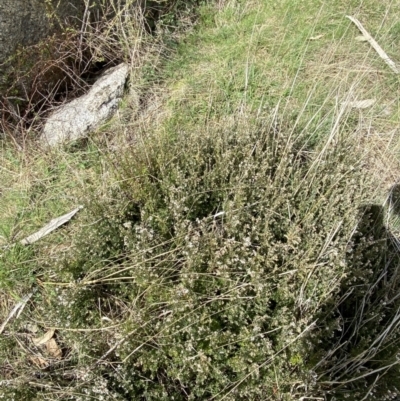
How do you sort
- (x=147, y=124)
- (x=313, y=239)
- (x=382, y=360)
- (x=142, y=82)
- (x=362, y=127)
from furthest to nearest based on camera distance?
(x=142, y=82)
(x=147, y=124)
(x=362, y=127)
(x=313, y=239)
(x=382, y=360)

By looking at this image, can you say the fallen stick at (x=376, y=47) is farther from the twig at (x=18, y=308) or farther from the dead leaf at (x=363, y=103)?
the twig at (x=18, y=308)

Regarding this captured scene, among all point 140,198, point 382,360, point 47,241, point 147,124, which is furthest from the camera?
point 147,124

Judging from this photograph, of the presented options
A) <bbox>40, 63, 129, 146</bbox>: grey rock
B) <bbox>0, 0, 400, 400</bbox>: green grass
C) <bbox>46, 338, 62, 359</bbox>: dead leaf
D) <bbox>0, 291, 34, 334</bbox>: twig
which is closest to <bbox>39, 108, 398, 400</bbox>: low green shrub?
<bbox>0, 0, 400, 400</bbox>: green grass

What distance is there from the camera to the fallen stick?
12.0 feet

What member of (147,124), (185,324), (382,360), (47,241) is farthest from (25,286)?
(382,360)

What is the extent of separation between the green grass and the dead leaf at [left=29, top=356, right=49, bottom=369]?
0.06 ft

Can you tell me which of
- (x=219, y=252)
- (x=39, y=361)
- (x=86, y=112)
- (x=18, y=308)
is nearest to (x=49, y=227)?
(x=18, y=308)

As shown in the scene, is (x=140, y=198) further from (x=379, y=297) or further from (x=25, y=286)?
(x=379, y=297)

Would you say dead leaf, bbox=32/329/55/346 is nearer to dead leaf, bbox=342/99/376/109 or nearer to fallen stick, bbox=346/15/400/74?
dead leaf, bbox=342/99/376/109

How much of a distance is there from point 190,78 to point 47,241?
5.99ft

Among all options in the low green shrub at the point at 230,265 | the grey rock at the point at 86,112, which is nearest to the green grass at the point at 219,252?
the low green shrub at the point at 230,265

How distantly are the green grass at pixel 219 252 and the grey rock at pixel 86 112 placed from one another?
161mm

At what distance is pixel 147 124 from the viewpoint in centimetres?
357

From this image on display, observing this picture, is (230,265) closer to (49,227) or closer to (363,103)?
(49,227)
